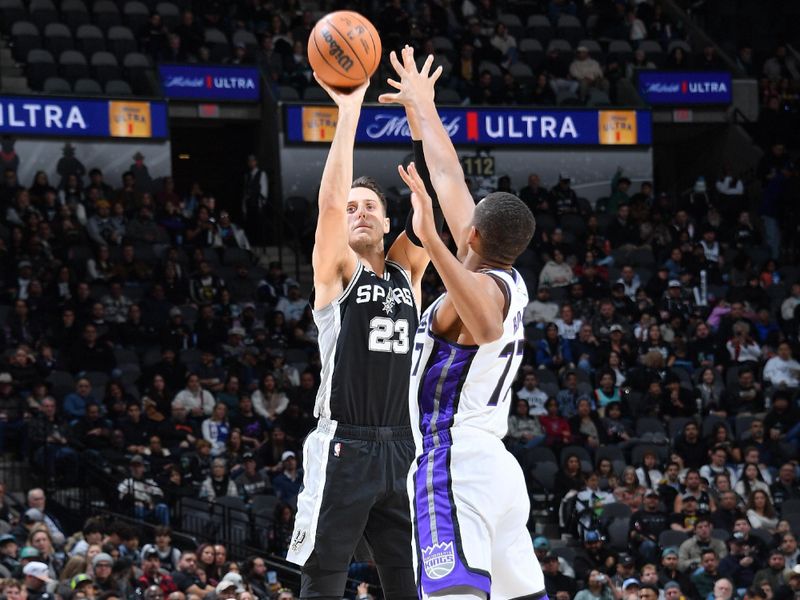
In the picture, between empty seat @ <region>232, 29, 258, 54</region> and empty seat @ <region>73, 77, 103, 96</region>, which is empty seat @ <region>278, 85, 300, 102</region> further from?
empty seat @ <region>73, 77, 103, 96</region>

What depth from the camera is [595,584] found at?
14.0 meters

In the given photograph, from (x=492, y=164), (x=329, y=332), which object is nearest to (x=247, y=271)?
(x=492, y=164)

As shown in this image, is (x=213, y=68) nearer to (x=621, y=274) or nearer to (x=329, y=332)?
(x=621, y=274)

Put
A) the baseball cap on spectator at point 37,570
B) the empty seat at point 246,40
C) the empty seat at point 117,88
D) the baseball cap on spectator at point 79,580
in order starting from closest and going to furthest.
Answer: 1. the baseball cap on spectator at point 79,580
2. the baseball cap on spectator at point 37,570
3. the empty seat at point 117,88
4. the empty seat at point 246,40

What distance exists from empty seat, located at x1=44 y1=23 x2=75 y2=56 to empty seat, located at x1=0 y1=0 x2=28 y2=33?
0.75 meters

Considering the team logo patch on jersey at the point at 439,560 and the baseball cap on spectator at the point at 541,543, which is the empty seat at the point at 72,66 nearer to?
the baseball cap on spectator at the point at 541,543

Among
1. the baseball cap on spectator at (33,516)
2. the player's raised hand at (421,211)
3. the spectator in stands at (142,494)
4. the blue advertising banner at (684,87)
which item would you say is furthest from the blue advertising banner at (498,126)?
the player's raised hand at (421,211)

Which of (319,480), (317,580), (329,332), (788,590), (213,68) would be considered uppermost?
(213,68)

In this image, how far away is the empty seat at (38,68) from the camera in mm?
21984

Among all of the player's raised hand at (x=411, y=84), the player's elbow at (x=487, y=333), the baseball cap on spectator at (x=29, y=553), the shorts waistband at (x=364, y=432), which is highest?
the player's raised hand at (x=411, y=84)

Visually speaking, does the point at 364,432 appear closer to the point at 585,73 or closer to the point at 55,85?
the point at 55,85

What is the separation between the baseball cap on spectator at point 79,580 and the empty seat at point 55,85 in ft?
38.2

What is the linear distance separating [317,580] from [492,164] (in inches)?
741

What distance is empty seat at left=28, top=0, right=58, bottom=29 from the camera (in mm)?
22797
